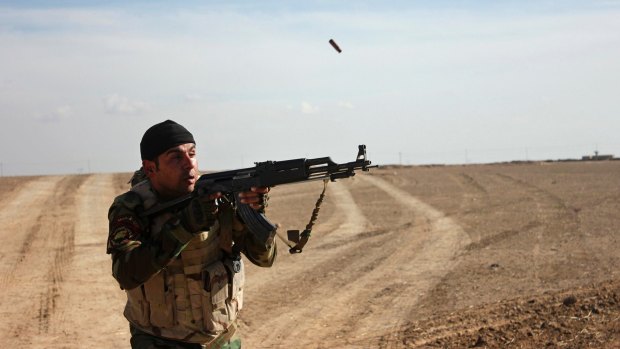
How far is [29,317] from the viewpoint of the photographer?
1063 cm

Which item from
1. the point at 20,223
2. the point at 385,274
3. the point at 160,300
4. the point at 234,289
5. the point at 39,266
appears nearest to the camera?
the point at 160,300

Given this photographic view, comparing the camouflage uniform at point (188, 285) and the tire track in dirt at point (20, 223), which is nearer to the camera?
the camouflage uniform at point (188, 285)

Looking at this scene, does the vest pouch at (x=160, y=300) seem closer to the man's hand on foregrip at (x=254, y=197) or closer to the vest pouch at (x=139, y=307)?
the vest pouch at (x=139, y=307)

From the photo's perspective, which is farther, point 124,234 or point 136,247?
point 124,234

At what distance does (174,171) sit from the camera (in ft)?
14.8

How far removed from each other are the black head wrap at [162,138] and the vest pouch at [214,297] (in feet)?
2.35

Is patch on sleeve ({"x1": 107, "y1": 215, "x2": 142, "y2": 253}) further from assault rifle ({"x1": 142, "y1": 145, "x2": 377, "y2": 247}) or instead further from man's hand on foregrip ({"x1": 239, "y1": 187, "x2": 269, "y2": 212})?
man's hand on foregrip ({"x1": 239, "y1": 187, "x2": 269, "y2": 212})

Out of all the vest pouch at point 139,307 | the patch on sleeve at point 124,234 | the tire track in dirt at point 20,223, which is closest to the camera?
the patch on sleeve at point 124,234

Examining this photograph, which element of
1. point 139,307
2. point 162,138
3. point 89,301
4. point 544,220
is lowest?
point 89,301

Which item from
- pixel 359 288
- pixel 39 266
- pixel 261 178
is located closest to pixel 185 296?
pixel 261 178

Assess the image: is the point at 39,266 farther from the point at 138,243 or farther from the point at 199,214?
the point at 199,214

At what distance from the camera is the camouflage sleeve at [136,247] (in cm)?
413

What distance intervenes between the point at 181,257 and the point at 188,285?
0.16 metres

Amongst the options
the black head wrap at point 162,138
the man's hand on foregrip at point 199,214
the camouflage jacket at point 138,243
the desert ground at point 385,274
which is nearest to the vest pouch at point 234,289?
the camouflage jacket at point 138,243
